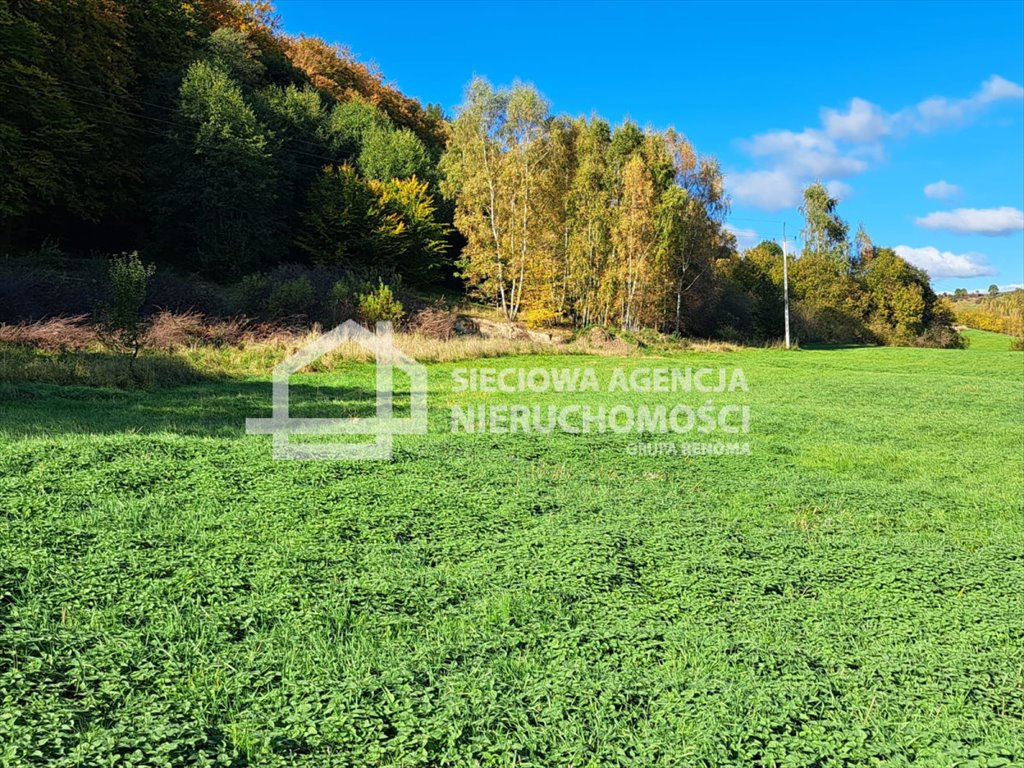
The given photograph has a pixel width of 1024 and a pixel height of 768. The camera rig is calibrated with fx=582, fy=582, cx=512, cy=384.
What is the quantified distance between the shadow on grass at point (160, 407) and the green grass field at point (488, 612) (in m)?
0.35

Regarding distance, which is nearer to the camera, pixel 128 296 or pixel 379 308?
pixel 128 296

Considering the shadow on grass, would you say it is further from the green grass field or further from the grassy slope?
the grassy slope

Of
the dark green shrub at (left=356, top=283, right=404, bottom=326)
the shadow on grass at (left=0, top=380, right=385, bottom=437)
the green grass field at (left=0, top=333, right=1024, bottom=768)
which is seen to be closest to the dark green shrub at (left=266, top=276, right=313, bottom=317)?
the dark green shrub at (left=356, top=283, right=404, bottom=326)

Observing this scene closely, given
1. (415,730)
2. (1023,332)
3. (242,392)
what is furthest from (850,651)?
(1023,332)

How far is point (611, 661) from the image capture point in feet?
9.21

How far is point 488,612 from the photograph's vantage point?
321 cm

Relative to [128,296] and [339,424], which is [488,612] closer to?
[339,424]

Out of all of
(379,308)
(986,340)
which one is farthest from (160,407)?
(986,340)

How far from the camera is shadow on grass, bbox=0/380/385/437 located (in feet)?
22.1

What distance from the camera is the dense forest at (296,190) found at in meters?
21.6

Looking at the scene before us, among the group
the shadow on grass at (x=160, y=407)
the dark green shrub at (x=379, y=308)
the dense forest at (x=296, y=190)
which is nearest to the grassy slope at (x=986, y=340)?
the dense forest at (x=296, y=190)

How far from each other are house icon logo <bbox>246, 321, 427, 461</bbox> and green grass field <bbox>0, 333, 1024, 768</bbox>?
382mm

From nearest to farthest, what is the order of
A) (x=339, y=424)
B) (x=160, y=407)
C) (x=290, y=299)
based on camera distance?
1. (x=339, y=424)
2. (x=160, y=407)
3. (x=290, y=299)

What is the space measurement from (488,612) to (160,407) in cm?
762
